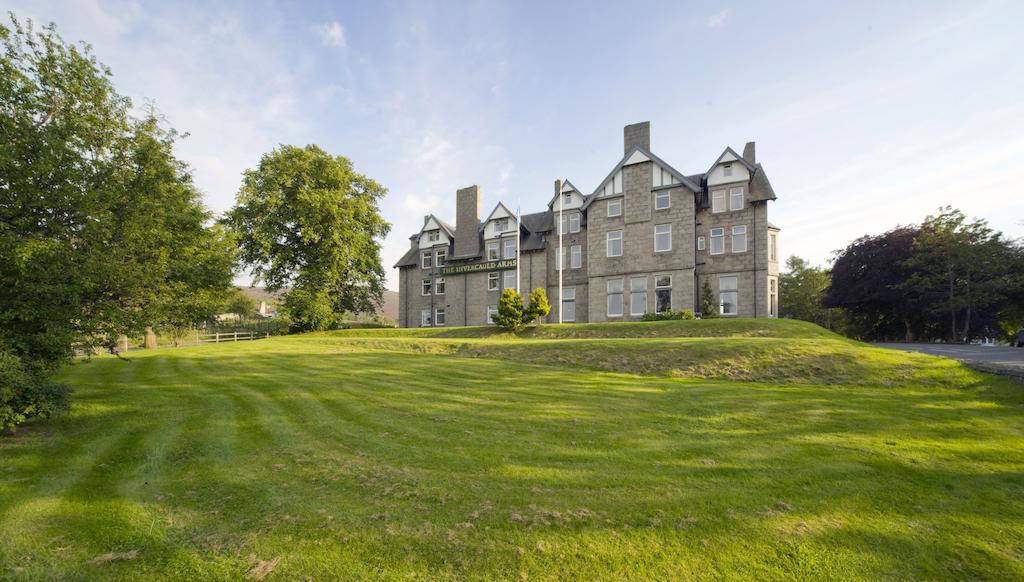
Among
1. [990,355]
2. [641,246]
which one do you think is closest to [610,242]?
[641,246]

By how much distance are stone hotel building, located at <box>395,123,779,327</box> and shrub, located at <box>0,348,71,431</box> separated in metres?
27.0

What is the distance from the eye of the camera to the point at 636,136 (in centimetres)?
3250

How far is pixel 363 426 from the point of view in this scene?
774 cm

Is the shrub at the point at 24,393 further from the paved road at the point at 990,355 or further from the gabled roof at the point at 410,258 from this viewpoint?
the gabled roof at the point at 410,258

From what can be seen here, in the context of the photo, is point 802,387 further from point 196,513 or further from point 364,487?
point 196,513

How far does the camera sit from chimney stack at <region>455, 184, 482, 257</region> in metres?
40.3

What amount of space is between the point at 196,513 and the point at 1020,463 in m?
10.7

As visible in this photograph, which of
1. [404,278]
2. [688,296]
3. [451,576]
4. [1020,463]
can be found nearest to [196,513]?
[451,576]

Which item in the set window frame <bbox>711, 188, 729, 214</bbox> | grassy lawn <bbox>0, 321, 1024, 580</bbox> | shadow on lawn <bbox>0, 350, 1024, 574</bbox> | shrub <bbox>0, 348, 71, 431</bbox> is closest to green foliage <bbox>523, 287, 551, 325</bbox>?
window frame <bbox>711, 188, 729, 214</bbox>

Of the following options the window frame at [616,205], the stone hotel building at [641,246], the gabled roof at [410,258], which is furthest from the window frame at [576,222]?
the gabled roof at [410,258]

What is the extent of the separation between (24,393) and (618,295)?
2960 centimetres

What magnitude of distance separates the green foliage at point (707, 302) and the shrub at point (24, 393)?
29.7 metres

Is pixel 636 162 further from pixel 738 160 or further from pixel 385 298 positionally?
pixel 385 298

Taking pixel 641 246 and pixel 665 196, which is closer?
pixel 665 196
